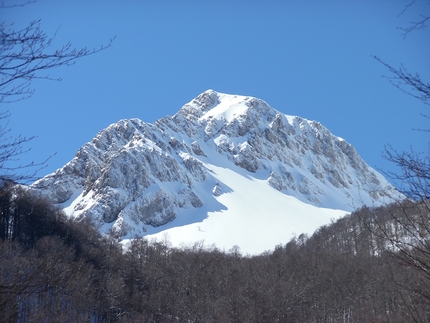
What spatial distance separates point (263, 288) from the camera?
50062 mm

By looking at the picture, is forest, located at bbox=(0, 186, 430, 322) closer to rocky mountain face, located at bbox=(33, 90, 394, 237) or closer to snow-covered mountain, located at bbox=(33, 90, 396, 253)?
snow-covered mountain, located at bbox=(33, 90, 396, 253)

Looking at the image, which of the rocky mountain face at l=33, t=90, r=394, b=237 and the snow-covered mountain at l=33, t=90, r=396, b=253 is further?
the rocky mountain face at l=33, t=90, r=394, b=237

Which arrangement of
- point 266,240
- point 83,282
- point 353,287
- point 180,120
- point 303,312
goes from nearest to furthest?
1. point 83,282
2. point 303,312
3. point 353,287
4. point 266,240
5. point 180,120

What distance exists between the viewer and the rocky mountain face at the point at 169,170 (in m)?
133

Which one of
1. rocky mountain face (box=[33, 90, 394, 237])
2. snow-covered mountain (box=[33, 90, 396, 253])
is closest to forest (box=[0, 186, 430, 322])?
snow-covered mountain (box=[33, 90, 396, 253])

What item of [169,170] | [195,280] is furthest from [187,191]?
[195,280]

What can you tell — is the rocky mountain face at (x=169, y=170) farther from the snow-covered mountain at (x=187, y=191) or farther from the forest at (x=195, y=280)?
the forest at (x=195, y=280)

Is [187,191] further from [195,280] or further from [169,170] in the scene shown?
[195,280]

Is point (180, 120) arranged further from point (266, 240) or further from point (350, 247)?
point (350, 247)

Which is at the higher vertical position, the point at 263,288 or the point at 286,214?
the point at 286,214

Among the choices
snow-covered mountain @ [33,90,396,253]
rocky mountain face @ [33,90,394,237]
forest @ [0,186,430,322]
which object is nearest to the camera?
forest @ [0,186,430,322]

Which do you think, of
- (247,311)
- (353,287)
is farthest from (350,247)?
(247,311)

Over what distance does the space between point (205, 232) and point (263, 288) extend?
72419mm

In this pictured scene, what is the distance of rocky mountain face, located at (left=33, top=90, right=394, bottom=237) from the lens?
133m
